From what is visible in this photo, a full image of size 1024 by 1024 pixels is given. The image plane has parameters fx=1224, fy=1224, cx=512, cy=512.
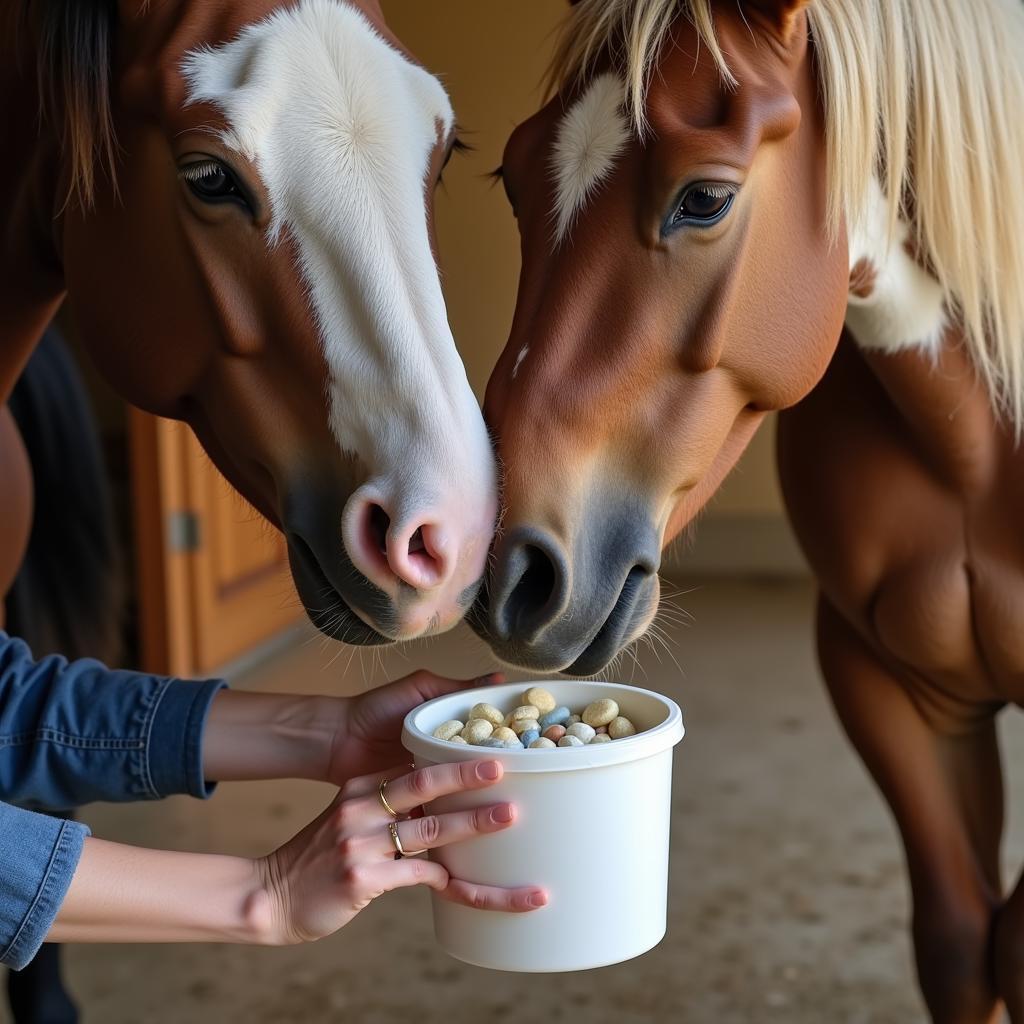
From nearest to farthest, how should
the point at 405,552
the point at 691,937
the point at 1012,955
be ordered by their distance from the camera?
the point at 405,552 < the point at 1012,955 < the point at 691,937

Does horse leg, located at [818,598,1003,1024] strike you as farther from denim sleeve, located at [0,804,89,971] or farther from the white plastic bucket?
denim sleeve, located at [0,804,89,971]

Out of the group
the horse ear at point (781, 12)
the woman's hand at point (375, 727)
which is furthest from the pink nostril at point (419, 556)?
the horse ear at point (781, 12)

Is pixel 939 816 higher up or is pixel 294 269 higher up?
pixel 294 269

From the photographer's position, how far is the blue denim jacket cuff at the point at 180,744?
3.20 ft

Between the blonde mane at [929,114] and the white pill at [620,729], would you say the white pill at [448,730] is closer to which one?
the white pill at [620,729]

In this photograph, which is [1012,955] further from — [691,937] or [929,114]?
[691,937]

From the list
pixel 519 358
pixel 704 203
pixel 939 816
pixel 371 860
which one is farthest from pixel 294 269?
pixel 939 816

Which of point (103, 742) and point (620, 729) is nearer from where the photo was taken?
point (620, 729)

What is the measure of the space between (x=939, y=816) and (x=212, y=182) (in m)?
0.91

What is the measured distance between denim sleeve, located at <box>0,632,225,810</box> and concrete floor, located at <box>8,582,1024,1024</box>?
534 mm

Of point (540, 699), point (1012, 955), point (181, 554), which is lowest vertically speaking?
point (181, 554)

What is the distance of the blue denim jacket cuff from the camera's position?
3.20 ft

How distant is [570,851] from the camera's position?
2.43ft

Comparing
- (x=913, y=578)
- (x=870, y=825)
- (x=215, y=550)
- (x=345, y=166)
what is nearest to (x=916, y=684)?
(x=913, y=578)
